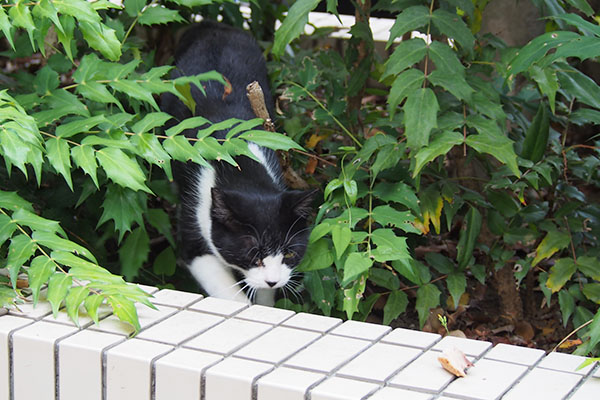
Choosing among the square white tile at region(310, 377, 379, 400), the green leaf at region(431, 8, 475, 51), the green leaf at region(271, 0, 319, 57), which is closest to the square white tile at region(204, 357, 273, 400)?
the square white tile at region(310, 377, 379, 400)

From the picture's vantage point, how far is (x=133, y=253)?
2719 millimetres

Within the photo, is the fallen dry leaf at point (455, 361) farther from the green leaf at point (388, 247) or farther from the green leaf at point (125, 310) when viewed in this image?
the green leaf at point (125, 310)

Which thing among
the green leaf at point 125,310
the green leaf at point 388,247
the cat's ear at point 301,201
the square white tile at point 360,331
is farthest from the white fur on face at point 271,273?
the green leaf at point 125,310

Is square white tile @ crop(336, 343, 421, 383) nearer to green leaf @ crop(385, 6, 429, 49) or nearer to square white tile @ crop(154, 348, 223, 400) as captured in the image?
square white tile @ crop(154, 348, 223, 400)

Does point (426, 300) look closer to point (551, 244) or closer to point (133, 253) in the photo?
point (551, 244)

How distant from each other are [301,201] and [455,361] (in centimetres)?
109

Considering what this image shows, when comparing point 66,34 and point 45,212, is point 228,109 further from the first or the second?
point 66,34

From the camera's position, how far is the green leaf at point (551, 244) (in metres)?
2.63

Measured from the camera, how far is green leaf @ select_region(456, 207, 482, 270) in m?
2.63

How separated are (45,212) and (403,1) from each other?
1426 mm

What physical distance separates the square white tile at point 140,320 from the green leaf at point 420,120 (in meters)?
0.80

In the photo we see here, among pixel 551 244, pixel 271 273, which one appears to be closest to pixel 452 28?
pixel 551 244

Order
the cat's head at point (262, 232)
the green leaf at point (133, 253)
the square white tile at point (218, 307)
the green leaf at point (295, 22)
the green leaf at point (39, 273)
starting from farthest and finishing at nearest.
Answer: the green leaf at point (133, 253), the cat's head at point (262, 232), the green leaf at point (295, 22), the square white tile at point (218, 307), the green leaf at point (39, 273)

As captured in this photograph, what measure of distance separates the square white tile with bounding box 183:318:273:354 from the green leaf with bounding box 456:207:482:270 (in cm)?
109
